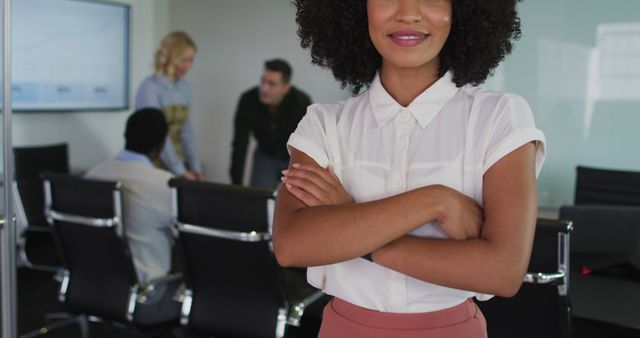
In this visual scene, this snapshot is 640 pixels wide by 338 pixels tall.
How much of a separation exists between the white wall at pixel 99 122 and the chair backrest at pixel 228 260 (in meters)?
2.83

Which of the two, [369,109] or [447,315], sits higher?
[369,109]

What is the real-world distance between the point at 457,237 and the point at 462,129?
7.0 inches

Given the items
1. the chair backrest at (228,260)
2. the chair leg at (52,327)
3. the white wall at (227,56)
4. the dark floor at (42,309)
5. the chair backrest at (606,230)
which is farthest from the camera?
the white wall at (227,56)

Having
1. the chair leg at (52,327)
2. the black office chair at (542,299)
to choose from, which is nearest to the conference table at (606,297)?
the black office chair at (542,299)

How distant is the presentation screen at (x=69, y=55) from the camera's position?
4.95 m

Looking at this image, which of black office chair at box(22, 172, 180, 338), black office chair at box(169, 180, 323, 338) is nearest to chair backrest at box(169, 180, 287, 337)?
black office chair at box(169, 180, 323, 338)

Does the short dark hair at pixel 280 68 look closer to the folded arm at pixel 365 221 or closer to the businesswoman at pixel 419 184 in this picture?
the businesswoman at pixel 419 184

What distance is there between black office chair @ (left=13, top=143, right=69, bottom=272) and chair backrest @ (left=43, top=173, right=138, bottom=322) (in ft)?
2.82

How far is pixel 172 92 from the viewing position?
4781 mm

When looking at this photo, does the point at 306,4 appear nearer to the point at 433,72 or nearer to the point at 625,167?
the point at 433,72

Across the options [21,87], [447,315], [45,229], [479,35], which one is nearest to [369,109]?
[479,35]

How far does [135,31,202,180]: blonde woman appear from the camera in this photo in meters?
4.57

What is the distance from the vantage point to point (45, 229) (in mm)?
4039

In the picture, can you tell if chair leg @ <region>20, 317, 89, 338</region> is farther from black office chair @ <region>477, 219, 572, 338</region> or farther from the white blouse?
the white blouse
